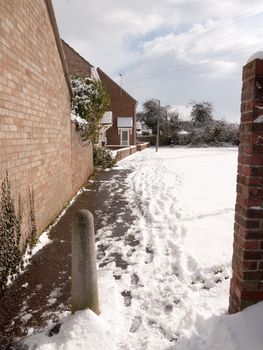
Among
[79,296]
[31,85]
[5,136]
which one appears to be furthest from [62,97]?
[79,296]

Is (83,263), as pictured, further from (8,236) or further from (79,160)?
(79,160)

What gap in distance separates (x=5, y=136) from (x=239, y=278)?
124 inches

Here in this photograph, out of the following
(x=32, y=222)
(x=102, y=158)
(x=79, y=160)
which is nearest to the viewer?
(x=32, y=222)

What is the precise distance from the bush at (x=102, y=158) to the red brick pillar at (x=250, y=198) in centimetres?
1415

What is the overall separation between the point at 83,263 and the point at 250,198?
1.62m

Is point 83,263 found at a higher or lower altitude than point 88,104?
lower

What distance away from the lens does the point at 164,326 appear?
291cm

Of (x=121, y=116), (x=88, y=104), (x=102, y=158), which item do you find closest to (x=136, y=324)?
(x=88, y=104)

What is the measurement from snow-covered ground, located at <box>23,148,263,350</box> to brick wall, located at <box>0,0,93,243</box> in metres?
1.60

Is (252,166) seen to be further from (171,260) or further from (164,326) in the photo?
(171,260)

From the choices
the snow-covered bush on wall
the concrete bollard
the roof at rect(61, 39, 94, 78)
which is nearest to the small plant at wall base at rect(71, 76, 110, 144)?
the snow-covered bush on wall

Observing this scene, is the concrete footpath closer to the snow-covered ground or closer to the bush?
the snow-covered ground

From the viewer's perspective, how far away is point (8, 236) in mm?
3768

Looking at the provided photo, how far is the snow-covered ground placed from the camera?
2584 mm
